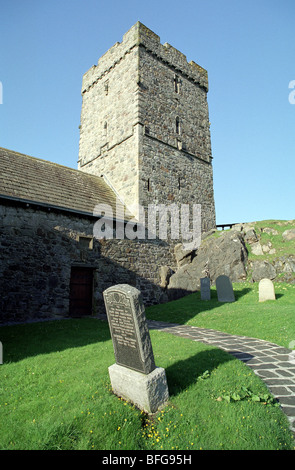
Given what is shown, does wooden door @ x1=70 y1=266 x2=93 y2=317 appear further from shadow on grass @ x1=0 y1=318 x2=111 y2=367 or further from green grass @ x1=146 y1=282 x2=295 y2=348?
green grass @ x1=146 y1=282 x2=295 y2=348

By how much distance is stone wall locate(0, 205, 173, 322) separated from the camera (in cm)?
962

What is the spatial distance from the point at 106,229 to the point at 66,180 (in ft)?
12.6

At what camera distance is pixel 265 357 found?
538 centimetres

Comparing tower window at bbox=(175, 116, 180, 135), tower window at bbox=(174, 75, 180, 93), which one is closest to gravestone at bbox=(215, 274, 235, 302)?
tower window at bbox=(175, 116, 180, 135)

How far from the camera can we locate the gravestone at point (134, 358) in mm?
3406

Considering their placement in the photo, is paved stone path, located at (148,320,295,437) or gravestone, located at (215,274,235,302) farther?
gravestone, located at (215,274,235,302)

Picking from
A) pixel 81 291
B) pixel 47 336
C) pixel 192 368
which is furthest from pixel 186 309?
pixel 192 368

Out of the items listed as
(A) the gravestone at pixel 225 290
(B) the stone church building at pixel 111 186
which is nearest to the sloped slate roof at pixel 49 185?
(B) the stone church building at pixel 111 186

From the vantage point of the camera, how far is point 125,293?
373 centimetres

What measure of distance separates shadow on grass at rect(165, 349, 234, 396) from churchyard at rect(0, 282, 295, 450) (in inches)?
0.6

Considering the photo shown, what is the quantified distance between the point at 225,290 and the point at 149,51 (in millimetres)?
16092

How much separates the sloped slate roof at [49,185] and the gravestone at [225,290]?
5869 mm
